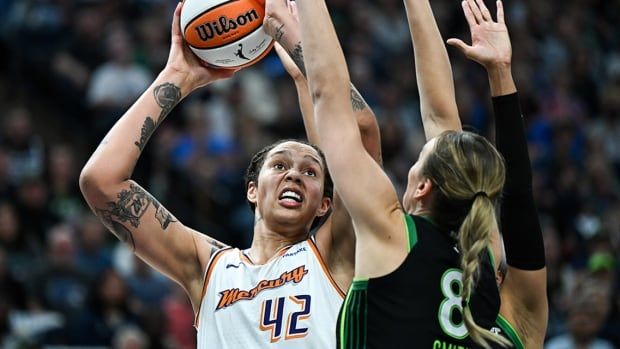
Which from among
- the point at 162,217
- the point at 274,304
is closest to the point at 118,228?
the point at 162,217

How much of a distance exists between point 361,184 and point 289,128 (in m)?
8.65

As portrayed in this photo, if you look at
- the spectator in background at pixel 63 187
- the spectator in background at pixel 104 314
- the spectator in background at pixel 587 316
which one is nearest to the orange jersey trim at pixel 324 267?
the spectator in background at pixel 587 316

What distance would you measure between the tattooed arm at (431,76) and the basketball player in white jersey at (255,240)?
10.0 inches

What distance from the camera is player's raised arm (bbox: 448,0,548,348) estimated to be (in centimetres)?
393

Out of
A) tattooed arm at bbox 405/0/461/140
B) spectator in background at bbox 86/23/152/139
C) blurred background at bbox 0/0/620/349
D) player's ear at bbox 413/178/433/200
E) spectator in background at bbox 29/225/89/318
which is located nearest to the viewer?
player's ear at bbox 413/178/433/200

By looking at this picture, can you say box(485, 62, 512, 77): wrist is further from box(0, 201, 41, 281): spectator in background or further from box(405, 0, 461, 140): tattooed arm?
box(0, 201, 41, 281): spectator in background

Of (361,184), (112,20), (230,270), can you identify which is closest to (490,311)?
(361,184)

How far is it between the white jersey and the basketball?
919 mm

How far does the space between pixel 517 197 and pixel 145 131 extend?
5.77 feet

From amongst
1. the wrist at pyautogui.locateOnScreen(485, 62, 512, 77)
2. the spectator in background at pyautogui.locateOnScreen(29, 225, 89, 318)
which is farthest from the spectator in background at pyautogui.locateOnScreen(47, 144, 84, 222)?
the wrist at pyautogui.locateOnScreen(485, 62, 512, 77)

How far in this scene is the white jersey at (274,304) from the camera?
437cm

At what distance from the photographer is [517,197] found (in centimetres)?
393

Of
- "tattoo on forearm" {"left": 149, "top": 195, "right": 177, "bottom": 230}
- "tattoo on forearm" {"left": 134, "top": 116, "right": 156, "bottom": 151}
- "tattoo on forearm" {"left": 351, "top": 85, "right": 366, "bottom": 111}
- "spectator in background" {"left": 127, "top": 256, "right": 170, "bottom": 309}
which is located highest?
"tattoo on forearm" {"left": 351, "top": 85, "right": 366, "bottom": 111}

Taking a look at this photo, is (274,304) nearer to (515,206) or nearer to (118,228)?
(118,228)
